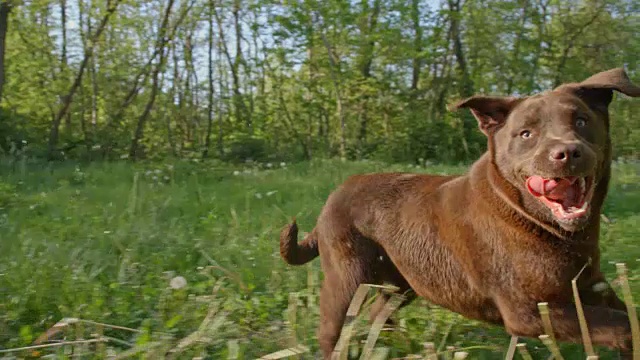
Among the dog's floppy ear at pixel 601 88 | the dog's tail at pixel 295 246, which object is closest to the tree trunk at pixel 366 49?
the dog's tail at pixel 295 246

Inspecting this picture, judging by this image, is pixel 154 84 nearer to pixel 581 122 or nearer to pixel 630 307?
pixel 581 122

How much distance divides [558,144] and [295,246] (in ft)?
6.13

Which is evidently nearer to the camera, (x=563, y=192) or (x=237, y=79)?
(x=563, y=192)

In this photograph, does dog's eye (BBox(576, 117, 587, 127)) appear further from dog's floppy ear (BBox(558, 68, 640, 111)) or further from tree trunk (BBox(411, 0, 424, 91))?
tree trunk (BBox(411, 0, 424, 91))

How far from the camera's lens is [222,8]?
55.5ft

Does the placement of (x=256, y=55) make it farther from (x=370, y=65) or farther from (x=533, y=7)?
(x=533, y=7)

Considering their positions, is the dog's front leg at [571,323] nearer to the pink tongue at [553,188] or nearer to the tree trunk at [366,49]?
the pink tongue at [553,188]

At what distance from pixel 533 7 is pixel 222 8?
921 centimetres

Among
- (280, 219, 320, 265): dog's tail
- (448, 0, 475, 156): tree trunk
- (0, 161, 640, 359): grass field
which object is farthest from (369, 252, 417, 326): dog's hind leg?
(448, 0, 475, 156): tree trunk

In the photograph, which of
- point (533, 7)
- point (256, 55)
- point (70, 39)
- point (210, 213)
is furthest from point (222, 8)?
point (210, 213)

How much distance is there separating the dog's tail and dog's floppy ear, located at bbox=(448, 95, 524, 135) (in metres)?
1.30

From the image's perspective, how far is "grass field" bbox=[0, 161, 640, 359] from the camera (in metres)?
3.59

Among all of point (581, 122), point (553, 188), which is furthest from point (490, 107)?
point (553, 188)

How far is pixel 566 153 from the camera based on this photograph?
8.30 feet
